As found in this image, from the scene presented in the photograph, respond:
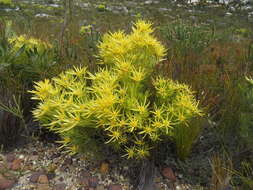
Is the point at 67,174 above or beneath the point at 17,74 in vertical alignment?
beneath

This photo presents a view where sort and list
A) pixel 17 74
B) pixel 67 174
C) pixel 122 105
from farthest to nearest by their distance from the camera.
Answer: pixel 17 74
pixel 67 174
pixel 122 105

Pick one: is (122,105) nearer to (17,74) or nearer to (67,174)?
(67,174)

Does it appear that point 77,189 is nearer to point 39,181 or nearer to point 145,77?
point 39,181

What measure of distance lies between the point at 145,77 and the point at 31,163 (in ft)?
3.95

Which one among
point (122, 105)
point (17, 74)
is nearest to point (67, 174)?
point (122, 105)

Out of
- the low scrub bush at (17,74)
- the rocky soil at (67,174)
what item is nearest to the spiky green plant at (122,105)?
the rocky soil at (67,174)

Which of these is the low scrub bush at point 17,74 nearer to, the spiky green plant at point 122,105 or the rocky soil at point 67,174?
the rocky soil at point 67,174

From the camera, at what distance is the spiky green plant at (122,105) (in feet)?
5.49


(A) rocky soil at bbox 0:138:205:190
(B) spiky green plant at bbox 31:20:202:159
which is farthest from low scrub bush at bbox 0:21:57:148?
(B) spiky green plant at bbox 31:20:202:159

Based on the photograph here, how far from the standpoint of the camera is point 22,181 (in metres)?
2.00

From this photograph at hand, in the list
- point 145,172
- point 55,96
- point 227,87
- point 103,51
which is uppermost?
point 103,51

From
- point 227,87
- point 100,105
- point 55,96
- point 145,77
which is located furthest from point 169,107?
point 227,87

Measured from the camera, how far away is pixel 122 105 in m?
1.74

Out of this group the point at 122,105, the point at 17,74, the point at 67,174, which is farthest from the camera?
the point at 17,74
